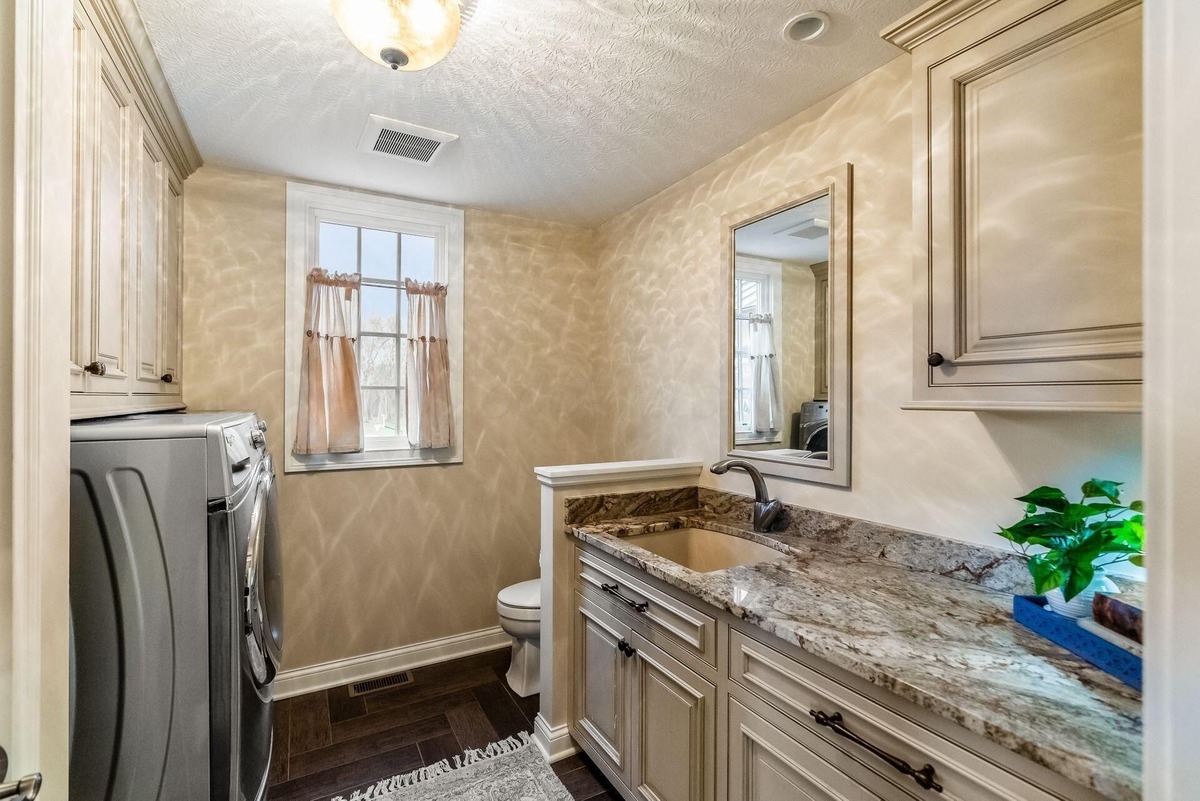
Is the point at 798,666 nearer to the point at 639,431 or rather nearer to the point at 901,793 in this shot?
the point at 901,793

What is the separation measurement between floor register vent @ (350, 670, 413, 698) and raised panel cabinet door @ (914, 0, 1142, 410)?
8.41ft

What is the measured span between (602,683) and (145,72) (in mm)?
2426

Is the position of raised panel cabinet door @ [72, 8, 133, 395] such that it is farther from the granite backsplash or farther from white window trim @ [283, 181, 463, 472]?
the granite backsplash

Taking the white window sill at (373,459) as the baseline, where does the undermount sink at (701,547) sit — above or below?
below

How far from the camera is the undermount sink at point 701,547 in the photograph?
6.34 feet

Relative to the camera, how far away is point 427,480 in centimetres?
272

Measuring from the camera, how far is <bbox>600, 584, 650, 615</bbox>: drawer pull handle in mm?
1609

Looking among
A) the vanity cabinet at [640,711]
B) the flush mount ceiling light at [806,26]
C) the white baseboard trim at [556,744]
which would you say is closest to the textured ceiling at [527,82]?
the flush mount ceiling light at [806,26]

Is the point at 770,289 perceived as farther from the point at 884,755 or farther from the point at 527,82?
the point at 884,755

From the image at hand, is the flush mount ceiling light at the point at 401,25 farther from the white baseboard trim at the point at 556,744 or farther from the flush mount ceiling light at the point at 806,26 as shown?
the white baseboard trim at the point at 556,744

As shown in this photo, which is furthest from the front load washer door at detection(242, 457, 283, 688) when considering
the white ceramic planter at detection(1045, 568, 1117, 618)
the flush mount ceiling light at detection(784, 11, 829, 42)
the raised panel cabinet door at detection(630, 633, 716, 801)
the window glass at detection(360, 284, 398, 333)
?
the flush mount ceiling light at detection(784, 11, 829, 42)

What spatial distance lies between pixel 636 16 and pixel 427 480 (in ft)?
7.22

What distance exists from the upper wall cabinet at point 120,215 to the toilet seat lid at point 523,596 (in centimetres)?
155

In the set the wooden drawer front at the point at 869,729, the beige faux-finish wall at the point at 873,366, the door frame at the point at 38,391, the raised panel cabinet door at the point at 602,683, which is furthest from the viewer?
the raised panel cabinet door at the point at 602,683
